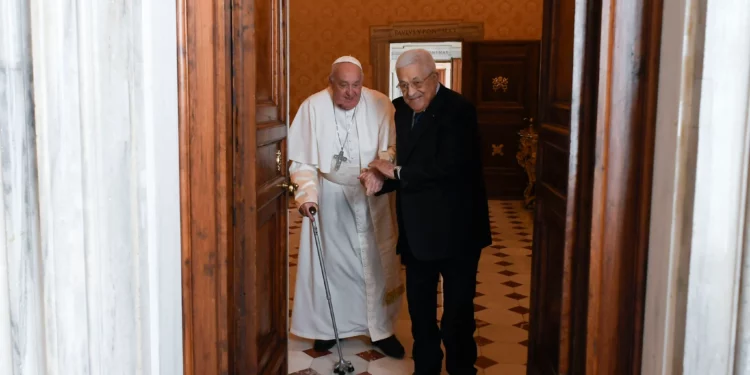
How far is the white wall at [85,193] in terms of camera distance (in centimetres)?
129

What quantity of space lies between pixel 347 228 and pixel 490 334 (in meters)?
1.22

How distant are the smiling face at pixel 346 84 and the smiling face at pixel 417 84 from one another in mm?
587

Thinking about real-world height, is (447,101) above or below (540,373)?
above

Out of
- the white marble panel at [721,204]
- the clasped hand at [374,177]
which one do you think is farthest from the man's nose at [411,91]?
the white marble panel at [721,204]

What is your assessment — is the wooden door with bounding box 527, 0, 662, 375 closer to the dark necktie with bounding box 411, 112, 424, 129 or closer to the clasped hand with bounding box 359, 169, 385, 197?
the dark necktie with bounding box 411, 112, 424, 129

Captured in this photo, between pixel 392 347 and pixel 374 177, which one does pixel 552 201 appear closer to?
pixel 374 177

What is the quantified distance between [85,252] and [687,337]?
4.73ft

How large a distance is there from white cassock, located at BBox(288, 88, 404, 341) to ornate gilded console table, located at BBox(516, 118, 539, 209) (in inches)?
231

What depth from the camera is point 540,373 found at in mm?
2756

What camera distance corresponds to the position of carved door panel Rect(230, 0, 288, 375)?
88.7 inches

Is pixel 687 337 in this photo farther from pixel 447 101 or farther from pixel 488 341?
pixel 488 341

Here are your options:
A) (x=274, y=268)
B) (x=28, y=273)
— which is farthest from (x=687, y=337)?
(x=274, y=268)

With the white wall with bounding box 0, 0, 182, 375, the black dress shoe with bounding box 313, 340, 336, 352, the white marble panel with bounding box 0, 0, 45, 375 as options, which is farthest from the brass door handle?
the white marble panel with bounding box 0, 0, 45, 375

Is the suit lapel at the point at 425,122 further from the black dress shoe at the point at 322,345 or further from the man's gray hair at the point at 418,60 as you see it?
the black dress shoe at the point at 322,345
